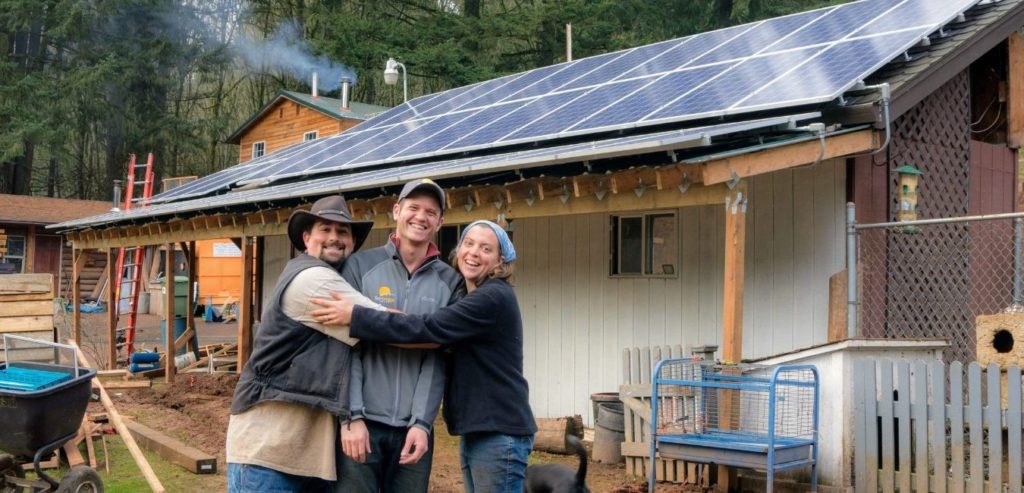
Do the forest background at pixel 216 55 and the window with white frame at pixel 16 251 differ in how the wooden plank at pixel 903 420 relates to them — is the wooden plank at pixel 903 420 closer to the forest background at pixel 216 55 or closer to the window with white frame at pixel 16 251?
the forest background at pixel 216 55

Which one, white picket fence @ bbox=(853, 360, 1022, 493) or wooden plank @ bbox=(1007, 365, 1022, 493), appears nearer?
wooden plank @ bbox=(1007, 365, 1022, 493)

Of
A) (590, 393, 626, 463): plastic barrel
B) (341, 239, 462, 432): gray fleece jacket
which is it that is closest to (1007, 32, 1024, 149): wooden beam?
(590, 393, 626, 463): plastic barrel

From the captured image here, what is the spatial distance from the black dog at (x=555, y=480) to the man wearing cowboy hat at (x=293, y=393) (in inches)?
89.5

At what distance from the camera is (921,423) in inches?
288

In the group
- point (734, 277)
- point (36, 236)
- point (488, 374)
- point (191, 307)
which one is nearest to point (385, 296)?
point (488, 374)

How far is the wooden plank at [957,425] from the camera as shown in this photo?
23.2 ft

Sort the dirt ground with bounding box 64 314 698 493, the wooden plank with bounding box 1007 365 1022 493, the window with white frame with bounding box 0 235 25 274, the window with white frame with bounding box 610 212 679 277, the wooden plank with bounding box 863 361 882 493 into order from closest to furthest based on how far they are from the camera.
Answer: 1. the wooden plank with bounding box 1007 365 1022 493
2. the wooden plank with bounding box 863 361 882 493
3. the dirt ground with bounding box 64 314 698 493
4. the window with white frame with bounding box 610 212 679 277
5. the window with white frame with bounding box 0 235 25 274

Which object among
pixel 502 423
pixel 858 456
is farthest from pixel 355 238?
pixel 858 456

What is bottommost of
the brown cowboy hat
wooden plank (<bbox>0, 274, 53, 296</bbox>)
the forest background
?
wooden plank (<bbox>0, 274, 53, 296</bbox>)

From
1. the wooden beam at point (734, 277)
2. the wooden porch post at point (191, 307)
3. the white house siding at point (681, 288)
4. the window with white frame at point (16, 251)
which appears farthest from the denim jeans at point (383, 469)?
the window with white frame at point (16, 251)

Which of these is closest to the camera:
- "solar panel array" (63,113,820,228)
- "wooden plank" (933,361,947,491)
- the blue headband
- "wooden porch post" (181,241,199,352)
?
the blue headband

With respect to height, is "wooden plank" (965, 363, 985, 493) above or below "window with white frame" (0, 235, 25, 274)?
below

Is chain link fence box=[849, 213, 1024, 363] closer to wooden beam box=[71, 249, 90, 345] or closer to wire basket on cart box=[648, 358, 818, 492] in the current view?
wire basket on cart box=[648, 358, 818, 492]

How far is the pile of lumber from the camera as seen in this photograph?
1002 cm
